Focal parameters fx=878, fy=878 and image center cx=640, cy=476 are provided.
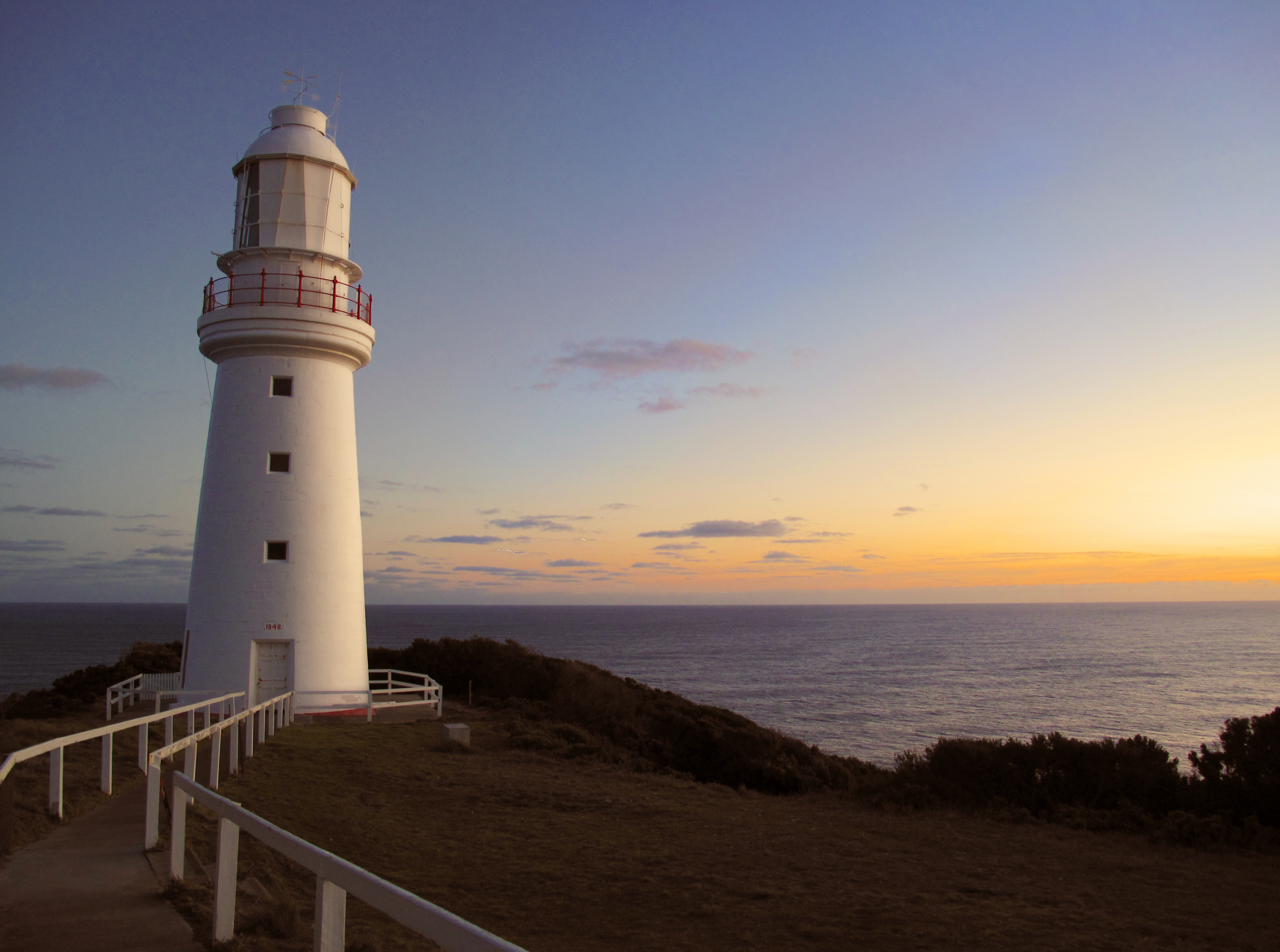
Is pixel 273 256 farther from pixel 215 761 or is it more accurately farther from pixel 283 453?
pixel 215 761

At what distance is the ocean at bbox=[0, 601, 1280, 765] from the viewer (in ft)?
137

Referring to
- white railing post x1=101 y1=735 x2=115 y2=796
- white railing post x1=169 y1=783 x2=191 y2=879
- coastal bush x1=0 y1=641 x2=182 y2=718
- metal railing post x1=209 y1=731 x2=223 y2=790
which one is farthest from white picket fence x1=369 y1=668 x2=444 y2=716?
white railing post x1=169 y1=783 x2=191 y2=879

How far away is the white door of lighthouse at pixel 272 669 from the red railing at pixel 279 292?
7176 mm

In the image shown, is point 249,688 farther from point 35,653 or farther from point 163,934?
point 35,653

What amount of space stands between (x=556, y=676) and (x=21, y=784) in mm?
17248

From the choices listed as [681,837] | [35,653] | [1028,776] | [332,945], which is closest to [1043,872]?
[681,837]

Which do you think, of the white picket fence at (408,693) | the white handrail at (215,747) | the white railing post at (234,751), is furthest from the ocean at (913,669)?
the white railing post at (234,751)

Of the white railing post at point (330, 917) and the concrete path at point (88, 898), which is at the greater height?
the white railing post at point (330, 917)

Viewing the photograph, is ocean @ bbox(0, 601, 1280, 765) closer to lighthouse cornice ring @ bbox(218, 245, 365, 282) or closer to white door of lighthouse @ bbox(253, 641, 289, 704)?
white door of lighthouse @ bbox(253, 641, 289, 704)

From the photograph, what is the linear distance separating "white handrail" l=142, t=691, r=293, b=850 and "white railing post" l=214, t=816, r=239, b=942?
104 inches

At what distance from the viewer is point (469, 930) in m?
2.51

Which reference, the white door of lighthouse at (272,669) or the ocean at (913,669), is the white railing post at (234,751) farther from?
the ocean at (913,669)

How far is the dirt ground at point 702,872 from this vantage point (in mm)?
7156

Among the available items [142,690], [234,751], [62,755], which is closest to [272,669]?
[142,690]
